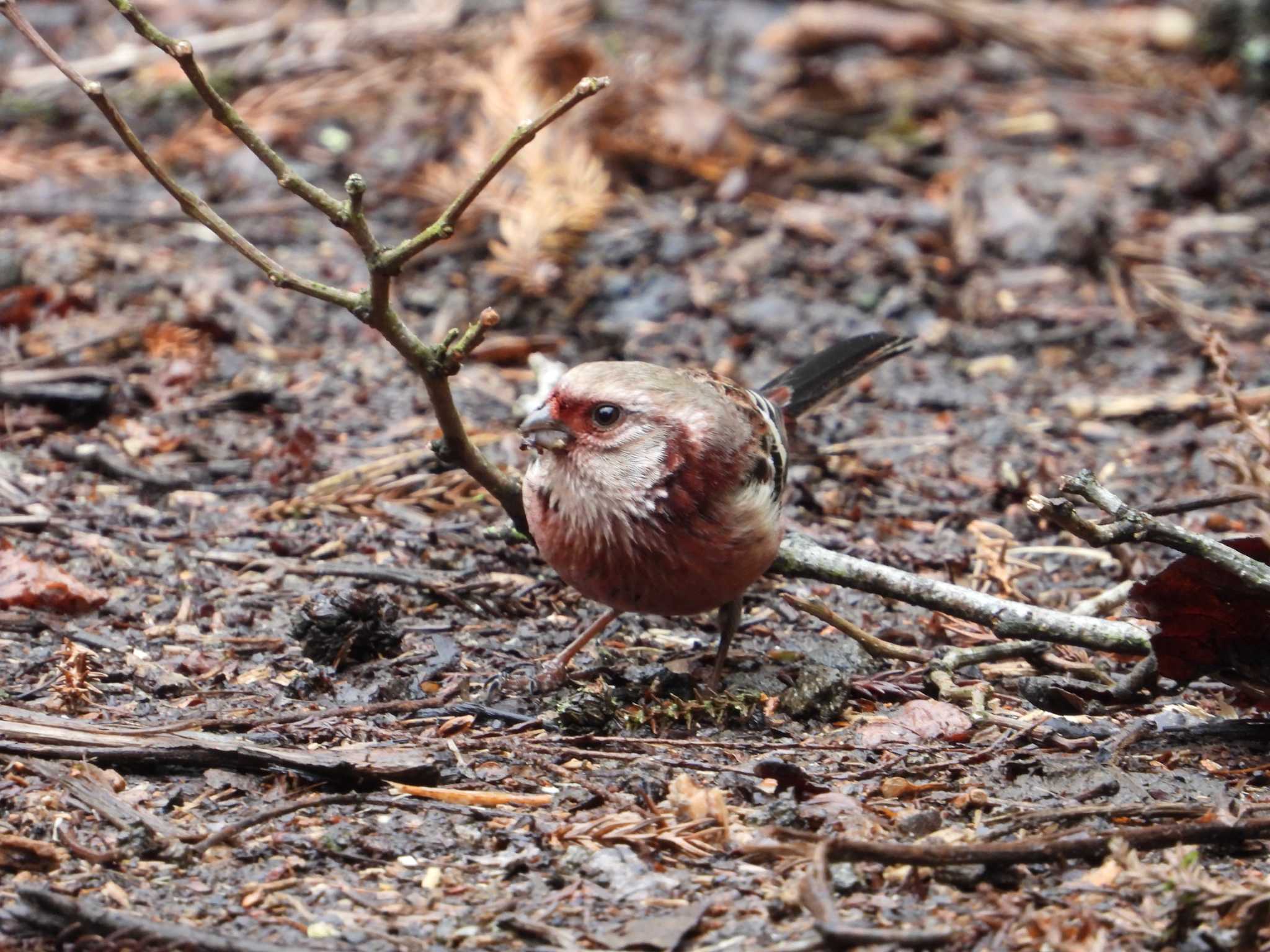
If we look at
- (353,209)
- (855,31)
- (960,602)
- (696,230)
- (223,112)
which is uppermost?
(855,31)

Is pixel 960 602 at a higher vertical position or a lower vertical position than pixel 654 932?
higher

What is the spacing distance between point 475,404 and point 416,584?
1.68 meters

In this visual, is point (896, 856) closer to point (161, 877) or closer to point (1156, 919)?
point (1156, 919)

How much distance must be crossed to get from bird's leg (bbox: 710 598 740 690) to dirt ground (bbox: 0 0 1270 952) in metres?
0.11

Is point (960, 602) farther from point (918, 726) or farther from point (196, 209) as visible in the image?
point (196, 209)

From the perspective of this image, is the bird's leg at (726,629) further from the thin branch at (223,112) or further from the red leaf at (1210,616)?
the thin branch at (223,112)

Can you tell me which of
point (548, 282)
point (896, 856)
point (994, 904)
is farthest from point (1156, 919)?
point (548, 282)

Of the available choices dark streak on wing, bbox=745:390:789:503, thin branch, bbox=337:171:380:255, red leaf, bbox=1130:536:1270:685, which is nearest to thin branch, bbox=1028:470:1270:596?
red leaf, bbox=1130:536:1270:685

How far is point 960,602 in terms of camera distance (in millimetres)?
4516

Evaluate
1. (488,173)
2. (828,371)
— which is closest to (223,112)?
(488,173)

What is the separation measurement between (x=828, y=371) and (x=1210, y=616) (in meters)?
2.07

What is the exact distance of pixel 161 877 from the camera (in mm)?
3168

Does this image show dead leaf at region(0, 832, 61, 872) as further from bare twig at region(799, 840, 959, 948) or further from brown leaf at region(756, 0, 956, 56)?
brown leaf at region(756, 0, 956, 56)

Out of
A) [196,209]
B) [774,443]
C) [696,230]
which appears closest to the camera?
[196,209]
